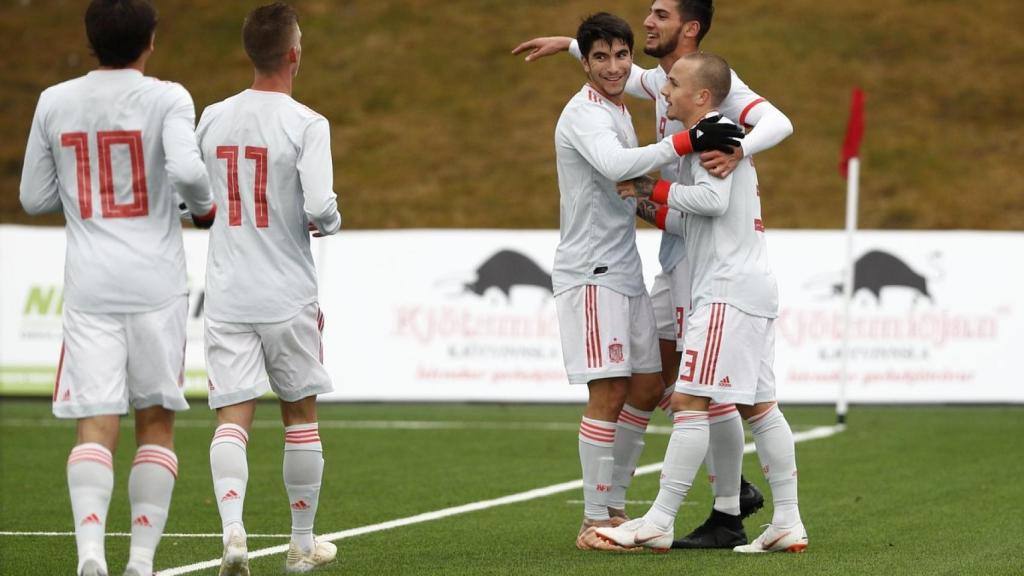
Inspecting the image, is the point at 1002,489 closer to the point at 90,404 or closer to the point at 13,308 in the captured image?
the point at 90,404

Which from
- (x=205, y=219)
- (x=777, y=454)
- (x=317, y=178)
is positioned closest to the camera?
(x=205, y=219)

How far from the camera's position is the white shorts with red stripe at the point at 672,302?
747 centimetres

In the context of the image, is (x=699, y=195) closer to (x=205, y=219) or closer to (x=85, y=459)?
(x=205, y=219)

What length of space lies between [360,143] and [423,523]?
78.3 feet

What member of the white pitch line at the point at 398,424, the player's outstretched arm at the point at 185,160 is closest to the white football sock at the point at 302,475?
the player's outstretched arm at the point at 185,160

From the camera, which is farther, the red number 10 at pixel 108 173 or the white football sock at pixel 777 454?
the white football sock at pixel 777 454

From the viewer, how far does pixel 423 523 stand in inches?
329

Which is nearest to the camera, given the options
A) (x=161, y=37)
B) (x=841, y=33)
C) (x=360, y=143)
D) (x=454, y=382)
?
(x=454, y=382)

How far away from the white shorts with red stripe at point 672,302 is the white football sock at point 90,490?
2811 millimetres

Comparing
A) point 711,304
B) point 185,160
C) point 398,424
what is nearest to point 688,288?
point 711,304

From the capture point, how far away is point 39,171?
19.0 ft

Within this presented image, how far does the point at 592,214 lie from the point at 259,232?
→ 162cm

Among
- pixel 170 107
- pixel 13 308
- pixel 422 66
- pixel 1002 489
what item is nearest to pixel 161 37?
pixel 422 66

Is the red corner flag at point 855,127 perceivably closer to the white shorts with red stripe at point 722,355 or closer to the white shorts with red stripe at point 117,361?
the white shorts with red stripe at point 722,355
